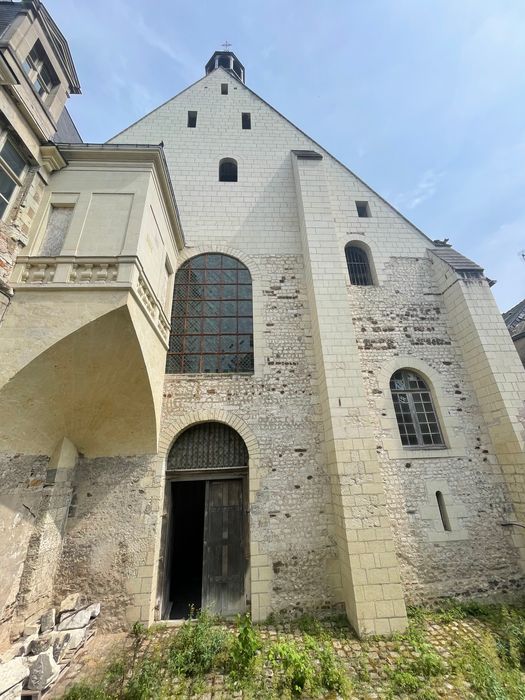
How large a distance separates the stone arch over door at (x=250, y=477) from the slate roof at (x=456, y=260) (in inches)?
257

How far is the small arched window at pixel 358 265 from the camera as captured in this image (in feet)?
24.9

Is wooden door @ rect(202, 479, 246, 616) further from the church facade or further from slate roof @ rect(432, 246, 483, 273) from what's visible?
slate roof @ rect(432, 246, 483, 273)

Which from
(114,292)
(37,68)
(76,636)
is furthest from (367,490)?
(37,68)

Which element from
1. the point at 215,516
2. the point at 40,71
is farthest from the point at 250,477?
the point at 40,71

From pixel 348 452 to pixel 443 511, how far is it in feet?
7.72

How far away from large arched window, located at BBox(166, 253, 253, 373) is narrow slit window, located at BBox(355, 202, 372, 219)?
396 cm

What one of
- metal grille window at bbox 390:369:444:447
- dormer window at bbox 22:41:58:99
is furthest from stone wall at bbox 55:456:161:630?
dormer window at bbox 22:41:58:99

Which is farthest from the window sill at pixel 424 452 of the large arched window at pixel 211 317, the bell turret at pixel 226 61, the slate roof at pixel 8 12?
the bell turret at pixel 226 61

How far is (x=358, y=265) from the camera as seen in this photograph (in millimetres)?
7754

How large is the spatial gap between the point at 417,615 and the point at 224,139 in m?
12.1

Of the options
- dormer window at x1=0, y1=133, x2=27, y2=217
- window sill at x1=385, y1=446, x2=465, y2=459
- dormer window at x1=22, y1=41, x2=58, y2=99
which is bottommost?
window sill at x1=385, y1=446, x2=465, y2=459

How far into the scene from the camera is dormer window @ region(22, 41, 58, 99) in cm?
511

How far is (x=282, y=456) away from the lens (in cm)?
553

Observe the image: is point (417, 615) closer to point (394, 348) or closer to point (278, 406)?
point (278, 406)
